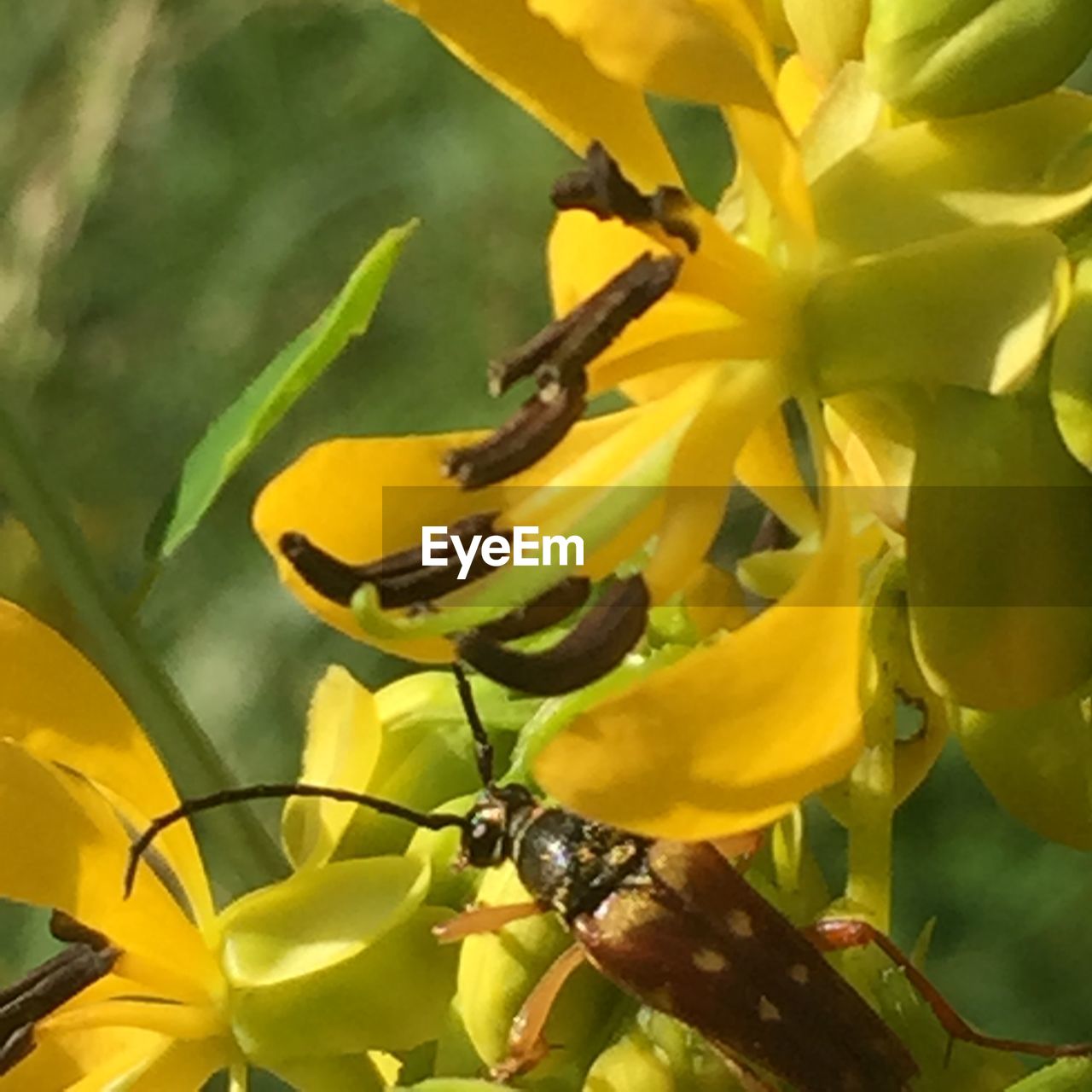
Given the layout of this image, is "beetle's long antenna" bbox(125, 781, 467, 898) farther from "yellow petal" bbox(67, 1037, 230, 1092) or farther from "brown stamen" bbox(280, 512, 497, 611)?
"brown stamen" bbox(280, 512, 497, 611)

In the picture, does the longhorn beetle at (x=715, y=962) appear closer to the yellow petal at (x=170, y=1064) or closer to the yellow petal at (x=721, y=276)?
the yellow petal at (x=170, y=1064)

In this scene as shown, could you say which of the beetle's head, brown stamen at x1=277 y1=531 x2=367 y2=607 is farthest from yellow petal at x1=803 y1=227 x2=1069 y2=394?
the beetle's head

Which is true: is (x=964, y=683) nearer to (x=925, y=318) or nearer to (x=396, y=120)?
(x=925, y=318)

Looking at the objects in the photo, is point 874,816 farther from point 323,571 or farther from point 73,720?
point 73,720

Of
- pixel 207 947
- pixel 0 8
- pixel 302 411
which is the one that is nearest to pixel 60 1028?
pixel 207 947

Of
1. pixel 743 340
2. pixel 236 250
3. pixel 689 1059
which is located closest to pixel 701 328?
pixel 743 340
